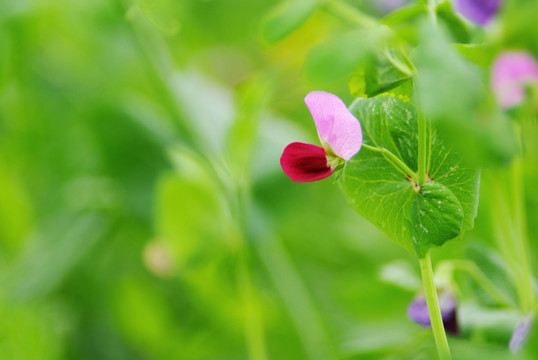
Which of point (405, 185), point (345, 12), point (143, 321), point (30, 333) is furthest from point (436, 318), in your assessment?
point (143, 321)

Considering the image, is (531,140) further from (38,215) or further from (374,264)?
(38,215)

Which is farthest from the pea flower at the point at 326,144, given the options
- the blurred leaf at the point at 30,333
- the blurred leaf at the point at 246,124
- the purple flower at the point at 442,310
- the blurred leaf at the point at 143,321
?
the blurred leaf at the point at 143,321

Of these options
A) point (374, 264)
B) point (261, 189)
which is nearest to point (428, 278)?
point (261, 189)

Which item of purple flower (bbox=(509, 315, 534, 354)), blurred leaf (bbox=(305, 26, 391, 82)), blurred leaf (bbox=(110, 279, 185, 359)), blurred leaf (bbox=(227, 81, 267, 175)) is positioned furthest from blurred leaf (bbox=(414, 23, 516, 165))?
blurred leaf (bbox=(110, 279, 185, 359))

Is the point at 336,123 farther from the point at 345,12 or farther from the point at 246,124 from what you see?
the point at 246,124

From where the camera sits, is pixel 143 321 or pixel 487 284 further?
pixel 143 321
